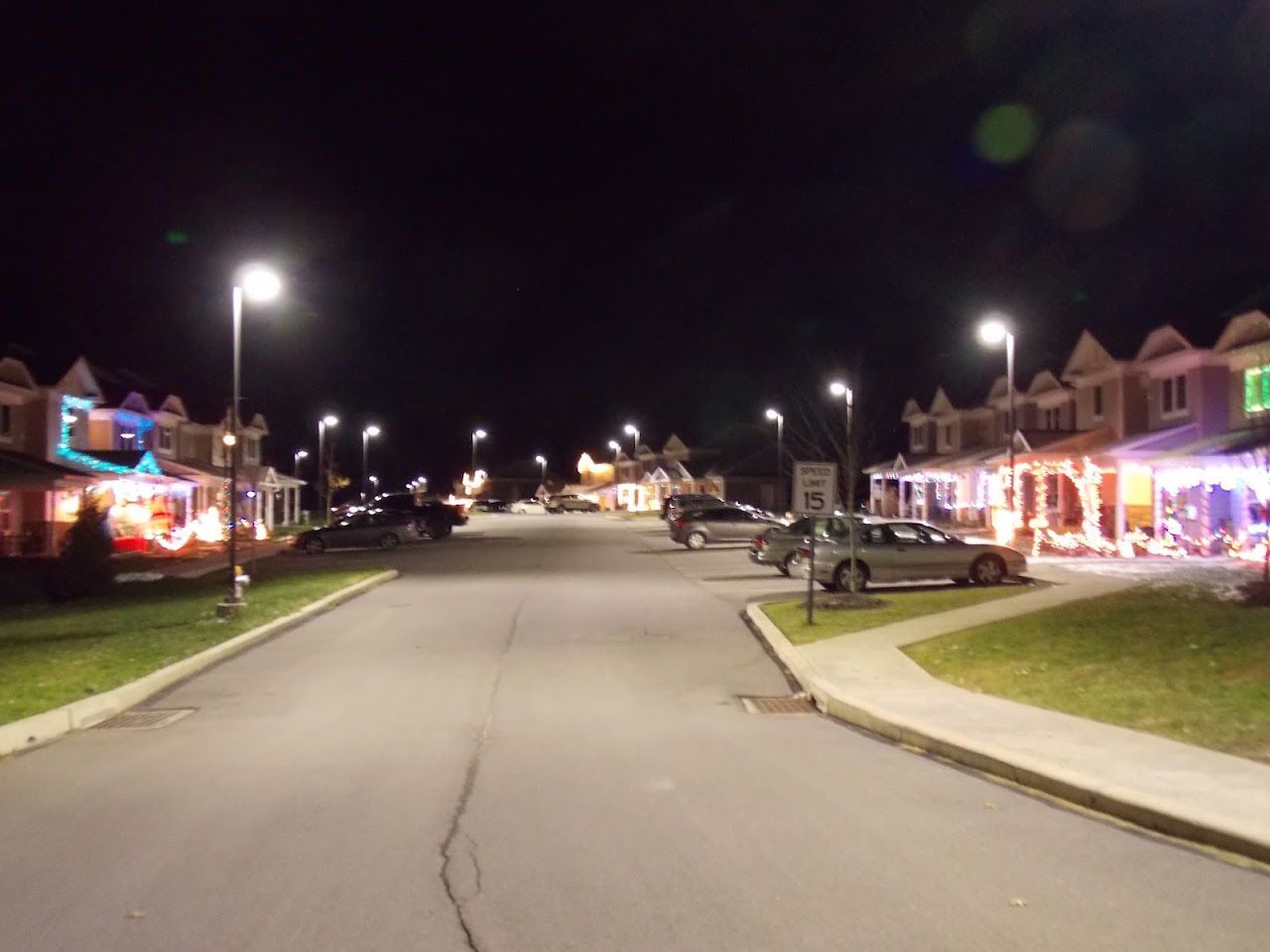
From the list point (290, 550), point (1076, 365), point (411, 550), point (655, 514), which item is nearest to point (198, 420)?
point (290, 550)

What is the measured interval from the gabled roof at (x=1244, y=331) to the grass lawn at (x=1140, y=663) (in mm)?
14807

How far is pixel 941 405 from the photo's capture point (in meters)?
54.3

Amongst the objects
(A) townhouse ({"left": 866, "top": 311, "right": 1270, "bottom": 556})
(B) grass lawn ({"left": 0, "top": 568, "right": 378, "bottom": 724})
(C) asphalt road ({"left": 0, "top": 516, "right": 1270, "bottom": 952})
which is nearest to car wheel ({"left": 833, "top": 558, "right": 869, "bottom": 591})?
(A) townhouse ({"left": 866, "top": 311, "right": 1270, "bottom": 556})

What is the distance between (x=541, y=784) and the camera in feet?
28.6

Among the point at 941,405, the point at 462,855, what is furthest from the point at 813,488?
the point at 941,405

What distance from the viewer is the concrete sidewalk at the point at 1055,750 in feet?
24.4

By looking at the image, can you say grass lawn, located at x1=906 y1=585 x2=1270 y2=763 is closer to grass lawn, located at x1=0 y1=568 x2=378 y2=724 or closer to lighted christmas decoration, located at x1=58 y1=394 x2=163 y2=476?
grass lawn, located at x1=0 y1=568 x2=378 y2=724

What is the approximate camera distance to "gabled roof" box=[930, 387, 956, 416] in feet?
176

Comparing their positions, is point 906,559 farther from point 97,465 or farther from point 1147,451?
point 97,465

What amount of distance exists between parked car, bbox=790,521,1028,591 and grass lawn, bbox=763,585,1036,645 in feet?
1.13

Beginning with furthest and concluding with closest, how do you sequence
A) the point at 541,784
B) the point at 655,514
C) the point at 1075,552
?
the point at 655,514, the point at 1075,552, the point at 541,784

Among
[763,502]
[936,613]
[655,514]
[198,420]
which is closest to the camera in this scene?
[936,613]

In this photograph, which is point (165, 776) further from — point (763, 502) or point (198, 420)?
point (763, 502)

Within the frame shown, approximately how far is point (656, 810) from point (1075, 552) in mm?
25362
